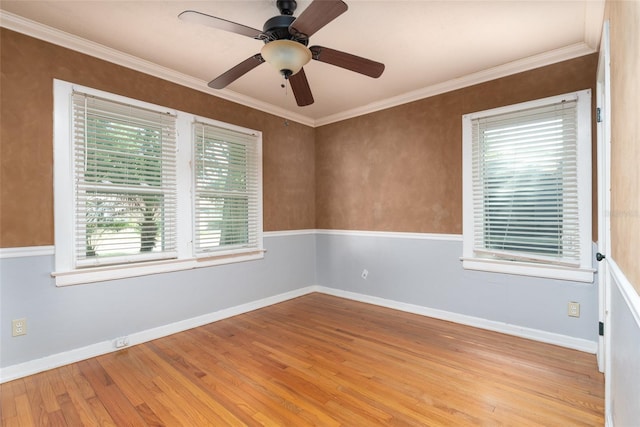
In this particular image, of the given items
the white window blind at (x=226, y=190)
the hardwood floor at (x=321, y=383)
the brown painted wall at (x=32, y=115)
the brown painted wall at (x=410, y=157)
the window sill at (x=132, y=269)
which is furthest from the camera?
the white window blind at (x=226, y=190)

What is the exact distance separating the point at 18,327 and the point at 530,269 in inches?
169

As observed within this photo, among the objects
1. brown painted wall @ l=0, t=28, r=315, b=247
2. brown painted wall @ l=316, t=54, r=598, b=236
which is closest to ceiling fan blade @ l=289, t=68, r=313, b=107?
brown painted wall @ l=0, t=28, r=315, b=247

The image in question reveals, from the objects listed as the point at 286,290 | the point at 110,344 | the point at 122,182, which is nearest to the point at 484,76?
the point at 286,290

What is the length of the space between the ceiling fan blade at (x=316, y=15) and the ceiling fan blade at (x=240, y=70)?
389 millimetres

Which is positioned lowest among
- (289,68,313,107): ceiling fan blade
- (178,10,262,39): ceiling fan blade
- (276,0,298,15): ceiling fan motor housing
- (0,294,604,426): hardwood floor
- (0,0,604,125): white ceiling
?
(0,294,604,426): hardwood floor

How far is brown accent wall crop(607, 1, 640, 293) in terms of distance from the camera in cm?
95

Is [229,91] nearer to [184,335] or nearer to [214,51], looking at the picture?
[214,51]

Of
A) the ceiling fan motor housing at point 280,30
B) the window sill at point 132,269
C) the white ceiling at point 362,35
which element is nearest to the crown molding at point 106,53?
the white ceiling at point 362,35

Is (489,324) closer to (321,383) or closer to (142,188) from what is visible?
(321,383)

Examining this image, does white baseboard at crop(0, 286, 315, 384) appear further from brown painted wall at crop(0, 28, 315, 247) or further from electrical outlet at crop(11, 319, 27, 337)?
brown painted wall at crop(0, 28, 315, 247)

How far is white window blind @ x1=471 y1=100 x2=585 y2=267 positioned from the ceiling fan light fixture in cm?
223

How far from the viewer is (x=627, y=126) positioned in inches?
44.6

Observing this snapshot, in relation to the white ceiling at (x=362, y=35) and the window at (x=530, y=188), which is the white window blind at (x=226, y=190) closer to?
the white ceiling at (x=362, y=35)

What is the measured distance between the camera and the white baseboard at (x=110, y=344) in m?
2.30
